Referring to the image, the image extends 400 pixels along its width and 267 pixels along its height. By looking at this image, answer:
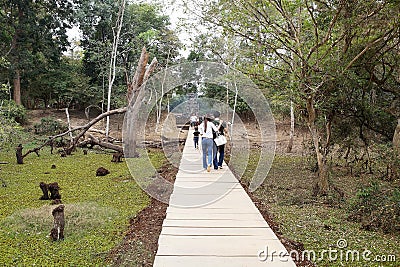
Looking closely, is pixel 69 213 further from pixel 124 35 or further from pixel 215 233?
pixel 124 35

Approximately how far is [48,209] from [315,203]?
458cm

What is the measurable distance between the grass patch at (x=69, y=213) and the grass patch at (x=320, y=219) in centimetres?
236

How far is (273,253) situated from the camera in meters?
4.00

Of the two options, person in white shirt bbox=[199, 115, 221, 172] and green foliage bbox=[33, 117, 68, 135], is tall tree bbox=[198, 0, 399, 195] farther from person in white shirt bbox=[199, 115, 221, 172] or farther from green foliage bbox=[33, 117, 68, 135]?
green foliage bbox=[33, 117, 68, 135]

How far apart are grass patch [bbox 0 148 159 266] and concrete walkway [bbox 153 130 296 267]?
71 centimetres

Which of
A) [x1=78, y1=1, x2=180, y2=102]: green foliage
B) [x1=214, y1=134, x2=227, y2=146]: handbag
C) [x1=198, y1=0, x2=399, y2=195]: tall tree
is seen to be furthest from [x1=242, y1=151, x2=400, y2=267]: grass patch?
[x1=78, y1=1, x2=180, y2=102]: green foliage

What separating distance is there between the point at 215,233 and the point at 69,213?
7.84ft

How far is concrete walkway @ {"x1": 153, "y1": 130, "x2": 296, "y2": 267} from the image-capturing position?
385cm

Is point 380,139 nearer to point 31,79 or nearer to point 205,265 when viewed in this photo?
point 205,265

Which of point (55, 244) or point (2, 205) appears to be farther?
point (2, 205)

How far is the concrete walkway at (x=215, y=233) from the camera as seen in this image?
385cm

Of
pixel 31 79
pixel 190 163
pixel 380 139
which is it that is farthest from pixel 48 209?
pixel 31 79

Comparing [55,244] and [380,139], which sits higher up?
[380,139]

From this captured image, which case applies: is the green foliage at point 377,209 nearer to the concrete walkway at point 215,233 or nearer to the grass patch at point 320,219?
the grass patch at point 320,219
